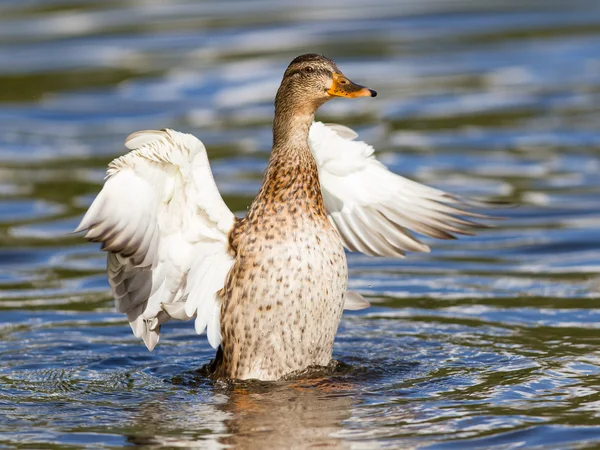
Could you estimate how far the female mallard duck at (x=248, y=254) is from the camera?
290 inches

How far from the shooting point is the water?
22.9ft

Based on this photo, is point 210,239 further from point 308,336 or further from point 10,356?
point 10,356

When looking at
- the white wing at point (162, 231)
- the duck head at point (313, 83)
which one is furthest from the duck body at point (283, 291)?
the duck head at point (313, 83)

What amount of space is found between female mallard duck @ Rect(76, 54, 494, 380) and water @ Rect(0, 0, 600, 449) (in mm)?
299

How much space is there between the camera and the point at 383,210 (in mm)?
8711

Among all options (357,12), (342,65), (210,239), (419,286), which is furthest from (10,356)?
(357,12)

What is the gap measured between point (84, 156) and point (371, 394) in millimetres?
7322

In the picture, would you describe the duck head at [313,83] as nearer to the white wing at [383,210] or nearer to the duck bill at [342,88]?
the duck bill at [342,88]

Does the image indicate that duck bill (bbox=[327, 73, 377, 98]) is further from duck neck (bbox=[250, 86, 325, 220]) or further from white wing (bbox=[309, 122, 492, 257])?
white wing (bbox=[309, 122, 492, 257])

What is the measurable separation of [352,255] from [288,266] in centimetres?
328

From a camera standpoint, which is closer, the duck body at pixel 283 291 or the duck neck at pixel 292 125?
the duck body at pixel 283 291

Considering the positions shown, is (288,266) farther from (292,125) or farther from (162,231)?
(292,125)

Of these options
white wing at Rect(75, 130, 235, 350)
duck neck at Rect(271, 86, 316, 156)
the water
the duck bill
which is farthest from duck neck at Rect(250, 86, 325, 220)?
the water

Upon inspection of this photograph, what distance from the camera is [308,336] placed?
25.2 ft
